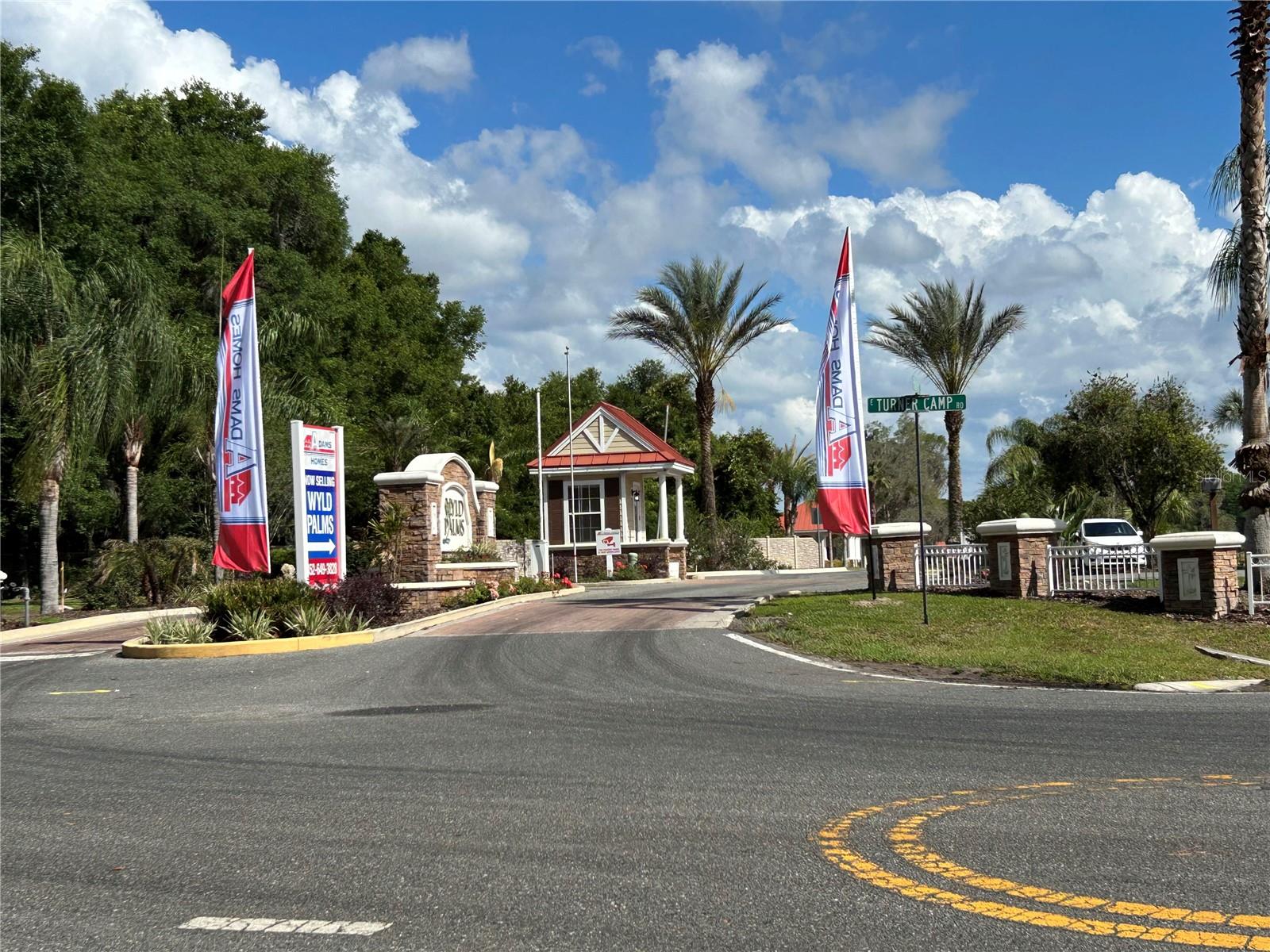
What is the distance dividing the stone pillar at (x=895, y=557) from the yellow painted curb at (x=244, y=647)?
33.6 feet

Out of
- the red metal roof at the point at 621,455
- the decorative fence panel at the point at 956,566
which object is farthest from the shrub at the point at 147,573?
the decorative fence panel at the point at 956,566

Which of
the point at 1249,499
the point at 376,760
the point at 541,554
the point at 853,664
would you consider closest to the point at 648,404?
the point at 541,554

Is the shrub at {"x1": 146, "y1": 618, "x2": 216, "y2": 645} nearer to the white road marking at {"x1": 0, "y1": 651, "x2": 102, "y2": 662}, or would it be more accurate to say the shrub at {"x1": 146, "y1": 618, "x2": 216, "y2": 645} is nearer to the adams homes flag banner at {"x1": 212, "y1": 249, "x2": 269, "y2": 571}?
the white road marking at {"x1": 0, "y1": 651, "x2": 102, "y2": 662}

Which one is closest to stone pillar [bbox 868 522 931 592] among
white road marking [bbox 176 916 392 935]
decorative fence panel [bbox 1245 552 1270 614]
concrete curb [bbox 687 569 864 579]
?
decorative fence panel [bbox 1245 552 1270 614]

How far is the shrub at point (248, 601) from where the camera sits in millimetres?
18578

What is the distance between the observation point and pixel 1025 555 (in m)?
21.3

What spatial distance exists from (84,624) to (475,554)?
832 centimetres

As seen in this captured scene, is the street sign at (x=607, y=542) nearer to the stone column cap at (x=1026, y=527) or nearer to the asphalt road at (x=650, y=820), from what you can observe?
the stone column cap at (x=1026, y=527)

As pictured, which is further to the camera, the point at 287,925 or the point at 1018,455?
the point at 1018,455

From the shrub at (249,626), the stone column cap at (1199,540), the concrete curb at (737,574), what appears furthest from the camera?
the concrete curb at (737,574)

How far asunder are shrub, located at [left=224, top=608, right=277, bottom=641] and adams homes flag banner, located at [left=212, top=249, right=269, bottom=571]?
1.50 metres

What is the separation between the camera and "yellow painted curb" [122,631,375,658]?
1720 cm

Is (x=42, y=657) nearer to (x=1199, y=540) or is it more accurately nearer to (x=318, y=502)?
(x=318, y=502)

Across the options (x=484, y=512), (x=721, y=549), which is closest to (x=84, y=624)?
(x=484, y=512)
